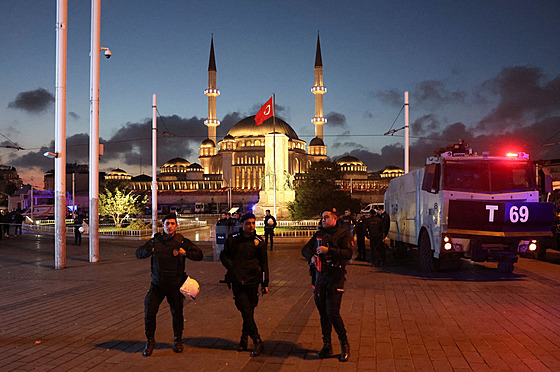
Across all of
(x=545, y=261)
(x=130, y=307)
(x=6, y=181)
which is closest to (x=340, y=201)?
(x=545, y=261)

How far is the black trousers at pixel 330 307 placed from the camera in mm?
5473

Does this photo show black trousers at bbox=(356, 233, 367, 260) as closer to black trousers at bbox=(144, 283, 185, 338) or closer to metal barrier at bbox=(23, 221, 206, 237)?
black trousers at bbox=(144, 283, 185, 338)

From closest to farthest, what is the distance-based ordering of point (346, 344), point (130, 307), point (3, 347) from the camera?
point (346, 344), point (3, 347), point (130, 307)

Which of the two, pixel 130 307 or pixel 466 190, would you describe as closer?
pixel 130 307

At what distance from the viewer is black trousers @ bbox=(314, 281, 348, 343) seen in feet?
18.0

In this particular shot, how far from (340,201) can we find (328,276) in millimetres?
33528

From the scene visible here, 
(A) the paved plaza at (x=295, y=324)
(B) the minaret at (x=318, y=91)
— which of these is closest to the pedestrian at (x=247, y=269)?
(A) the paved plaza at (x=295, y=324)

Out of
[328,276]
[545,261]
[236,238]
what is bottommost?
[545,261]

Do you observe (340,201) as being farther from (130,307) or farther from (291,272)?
(130,307)

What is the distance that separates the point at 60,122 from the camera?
13508mm

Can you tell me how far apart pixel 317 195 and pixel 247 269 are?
31.9 metres

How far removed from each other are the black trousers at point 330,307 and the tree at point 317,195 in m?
31.3

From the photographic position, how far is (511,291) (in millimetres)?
9750

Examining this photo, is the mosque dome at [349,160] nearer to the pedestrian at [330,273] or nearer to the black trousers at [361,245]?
the black trousers at [361,245]
